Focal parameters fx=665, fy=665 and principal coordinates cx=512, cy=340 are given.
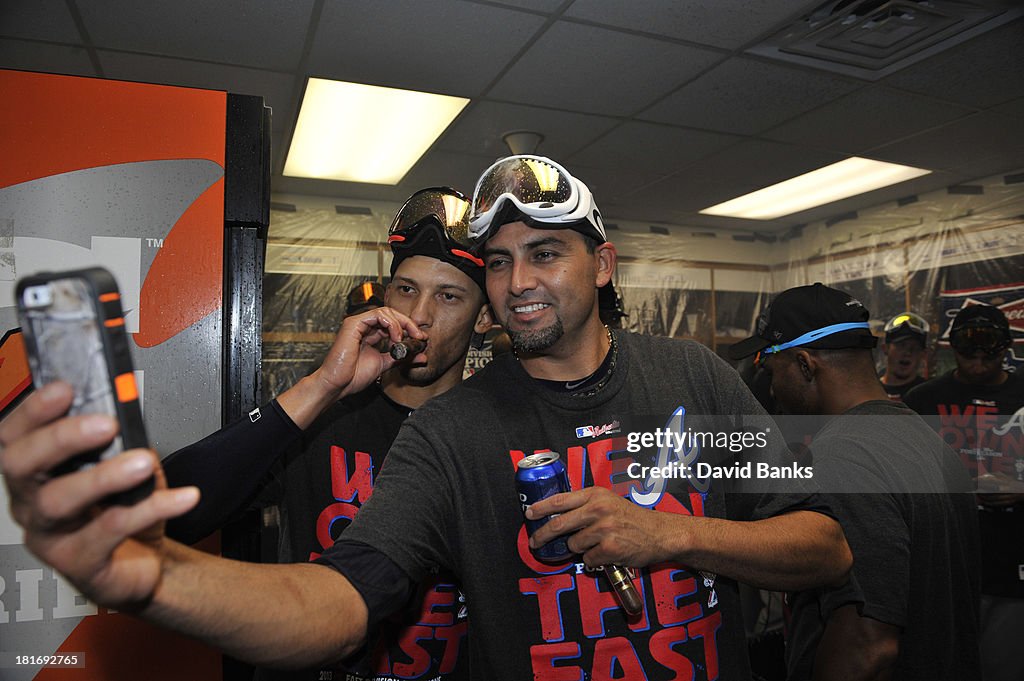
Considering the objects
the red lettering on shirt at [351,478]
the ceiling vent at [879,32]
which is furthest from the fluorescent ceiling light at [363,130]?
the red lettering on shirt at [351,478]

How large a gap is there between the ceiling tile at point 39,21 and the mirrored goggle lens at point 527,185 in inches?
97.5

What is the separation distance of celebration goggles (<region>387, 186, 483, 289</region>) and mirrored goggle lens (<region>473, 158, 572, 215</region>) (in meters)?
0.25

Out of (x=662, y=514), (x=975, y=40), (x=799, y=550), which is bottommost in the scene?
(x=799, y=550)

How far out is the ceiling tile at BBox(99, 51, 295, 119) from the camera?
333 cm

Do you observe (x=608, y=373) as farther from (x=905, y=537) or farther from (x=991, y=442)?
(x=991, y=442)

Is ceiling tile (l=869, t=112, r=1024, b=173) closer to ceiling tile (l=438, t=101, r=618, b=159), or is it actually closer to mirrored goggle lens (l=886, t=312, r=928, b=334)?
mirrored goggle lens (l=886, t=312, r=928, b=334)

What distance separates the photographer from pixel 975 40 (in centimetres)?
322

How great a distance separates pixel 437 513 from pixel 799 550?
2.34 feet

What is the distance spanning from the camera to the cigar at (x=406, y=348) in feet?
5.16

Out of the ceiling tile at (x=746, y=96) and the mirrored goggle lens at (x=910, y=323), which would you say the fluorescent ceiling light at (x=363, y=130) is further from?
the mirrored goggle lens at (x=910, y=323)

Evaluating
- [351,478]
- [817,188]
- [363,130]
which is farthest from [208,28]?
[817,188]

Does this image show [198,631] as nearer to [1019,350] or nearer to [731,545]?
[731,545]

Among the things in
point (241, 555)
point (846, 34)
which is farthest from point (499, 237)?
point (846, 34)

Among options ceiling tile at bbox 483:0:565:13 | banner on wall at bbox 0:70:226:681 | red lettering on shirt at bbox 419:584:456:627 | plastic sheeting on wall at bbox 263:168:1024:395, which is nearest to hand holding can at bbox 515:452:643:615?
red lettering on shirt at bbox 419:584:456:627
